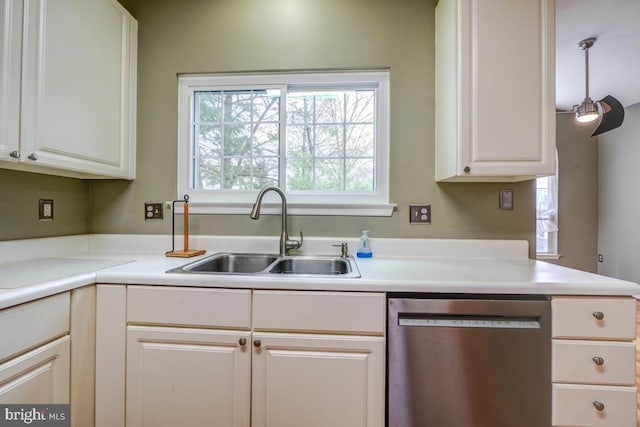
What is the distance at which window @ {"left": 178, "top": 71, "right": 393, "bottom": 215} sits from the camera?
1.76m

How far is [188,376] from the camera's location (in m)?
1.11

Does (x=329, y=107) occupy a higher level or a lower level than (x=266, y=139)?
higher

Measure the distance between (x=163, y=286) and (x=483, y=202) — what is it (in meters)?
1.66

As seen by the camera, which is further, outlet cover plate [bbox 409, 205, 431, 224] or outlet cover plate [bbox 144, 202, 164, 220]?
outlet cover plate [bbox 144, 202, 164, 220]

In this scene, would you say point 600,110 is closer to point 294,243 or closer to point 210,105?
point 294,243

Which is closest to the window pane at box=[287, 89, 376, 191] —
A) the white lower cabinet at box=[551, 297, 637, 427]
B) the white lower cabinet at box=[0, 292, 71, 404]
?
the white lower cabinet at box=[551, 297, 637, 427]

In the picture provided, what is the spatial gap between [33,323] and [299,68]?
166 centimetres

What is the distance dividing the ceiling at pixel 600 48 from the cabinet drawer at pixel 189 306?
9.35ft

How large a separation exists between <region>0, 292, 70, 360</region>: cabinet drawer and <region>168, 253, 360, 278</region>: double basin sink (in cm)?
53

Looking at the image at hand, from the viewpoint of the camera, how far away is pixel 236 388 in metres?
1.10

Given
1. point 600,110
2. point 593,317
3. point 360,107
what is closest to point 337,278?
point 593,317

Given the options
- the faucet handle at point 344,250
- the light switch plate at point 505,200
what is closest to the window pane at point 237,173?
the faucet handle at point 344,250

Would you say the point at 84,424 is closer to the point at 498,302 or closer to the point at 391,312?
the point at 391,312

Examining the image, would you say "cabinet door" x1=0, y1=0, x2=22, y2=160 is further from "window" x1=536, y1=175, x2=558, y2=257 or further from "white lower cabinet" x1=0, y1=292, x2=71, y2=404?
"window" x1=536, y1=175, x2=558, y2=257
